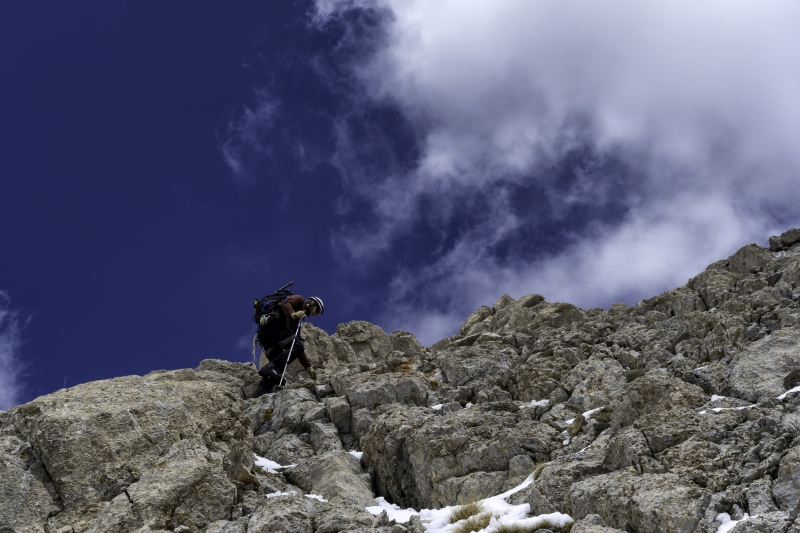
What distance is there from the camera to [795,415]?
1122cm

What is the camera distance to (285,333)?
24906mm

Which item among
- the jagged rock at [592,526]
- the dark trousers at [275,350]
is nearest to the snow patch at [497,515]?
the jagged rock at [592,526]

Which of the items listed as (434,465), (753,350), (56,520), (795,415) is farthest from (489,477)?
(56,520)

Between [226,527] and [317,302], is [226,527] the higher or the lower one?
the lower one

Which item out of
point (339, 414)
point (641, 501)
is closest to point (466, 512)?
point (641, 501)

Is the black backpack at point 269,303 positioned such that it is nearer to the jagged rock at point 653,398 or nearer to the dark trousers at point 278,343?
the dark trousers at point 278,343

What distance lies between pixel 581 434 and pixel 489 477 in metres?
2.21

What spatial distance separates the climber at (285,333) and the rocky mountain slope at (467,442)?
111 inches

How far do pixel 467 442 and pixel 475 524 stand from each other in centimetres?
292

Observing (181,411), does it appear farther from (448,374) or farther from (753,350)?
(753,350)

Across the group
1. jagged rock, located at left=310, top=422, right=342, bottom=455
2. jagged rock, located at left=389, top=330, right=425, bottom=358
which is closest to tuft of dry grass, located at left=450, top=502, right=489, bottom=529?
jagged rock, located at left=310, top=422, right=342, bottom=455

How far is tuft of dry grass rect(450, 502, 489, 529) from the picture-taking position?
38.9 ft

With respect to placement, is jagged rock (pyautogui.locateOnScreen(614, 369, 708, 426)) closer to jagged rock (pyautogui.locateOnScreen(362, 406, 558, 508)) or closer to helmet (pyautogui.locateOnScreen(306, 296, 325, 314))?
jagged rock (pyautogui.locateOnScreen(362, 406, 558, 508))

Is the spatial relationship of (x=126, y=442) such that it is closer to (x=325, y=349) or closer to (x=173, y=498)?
(x=173, y=498)
